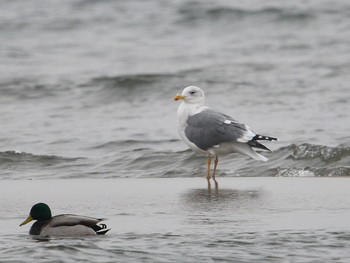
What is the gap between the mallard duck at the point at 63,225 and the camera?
21.2 ft

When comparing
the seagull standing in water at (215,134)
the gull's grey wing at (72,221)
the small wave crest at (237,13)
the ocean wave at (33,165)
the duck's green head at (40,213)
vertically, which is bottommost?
the gull's grey wing at (72,221)

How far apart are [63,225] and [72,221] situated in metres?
0.08

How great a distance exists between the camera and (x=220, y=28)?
22.5 meters

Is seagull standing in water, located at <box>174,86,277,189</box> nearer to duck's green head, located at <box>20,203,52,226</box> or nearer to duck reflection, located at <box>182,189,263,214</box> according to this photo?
duck reflection, located at <box>182,189,263,214</box>

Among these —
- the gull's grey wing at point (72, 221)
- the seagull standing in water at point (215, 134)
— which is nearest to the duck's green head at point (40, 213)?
the gull's grey wing at point (72, 221)

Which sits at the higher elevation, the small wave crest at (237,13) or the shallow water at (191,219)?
the small wave crest at (237,13)

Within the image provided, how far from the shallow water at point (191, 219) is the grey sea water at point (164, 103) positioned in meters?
0.03

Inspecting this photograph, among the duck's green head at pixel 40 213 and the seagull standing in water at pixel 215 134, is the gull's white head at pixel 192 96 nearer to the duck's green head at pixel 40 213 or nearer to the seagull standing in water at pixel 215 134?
the seagull standing in water at pixel 215 134

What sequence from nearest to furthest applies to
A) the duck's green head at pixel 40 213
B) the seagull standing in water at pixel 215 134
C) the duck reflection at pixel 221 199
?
1. the duck's green head at pixel 40 213
2. the duck reflection at pixel 221 199
3. the seagull standing in water at pixel 215 134

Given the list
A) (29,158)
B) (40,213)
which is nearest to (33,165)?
(29,158)

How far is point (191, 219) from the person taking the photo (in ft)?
23.2

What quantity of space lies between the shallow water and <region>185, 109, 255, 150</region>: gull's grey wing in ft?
1.70

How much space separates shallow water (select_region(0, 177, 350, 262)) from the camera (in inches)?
229

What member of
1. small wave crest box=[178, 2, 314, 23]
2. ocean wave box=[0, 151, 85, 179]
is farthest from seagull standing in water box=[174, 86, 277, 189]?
small wave crest box=[178, 2, 314, 23]
